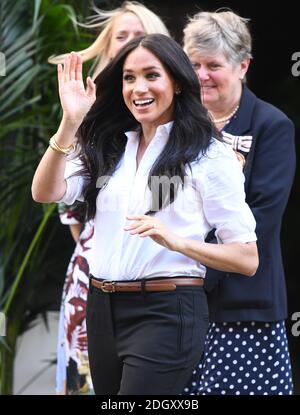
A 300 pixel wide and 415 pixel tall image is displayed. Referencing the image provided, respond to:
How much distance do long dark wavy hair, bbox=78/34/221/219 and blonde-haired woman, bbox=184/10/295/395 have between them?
0.42m

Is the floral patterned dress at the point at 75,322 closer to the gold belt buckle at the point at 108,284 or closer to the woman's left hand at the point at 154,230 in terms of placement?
the gold belt buckle at the point at 108,284

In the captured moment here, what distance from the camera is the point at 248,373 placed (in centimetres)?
327

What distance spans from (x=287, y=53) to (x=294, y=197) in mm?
676

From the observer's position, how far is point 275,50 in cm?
466

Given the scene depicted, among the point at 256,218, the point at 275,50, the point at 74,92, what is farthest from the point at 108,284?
the point at 275,50

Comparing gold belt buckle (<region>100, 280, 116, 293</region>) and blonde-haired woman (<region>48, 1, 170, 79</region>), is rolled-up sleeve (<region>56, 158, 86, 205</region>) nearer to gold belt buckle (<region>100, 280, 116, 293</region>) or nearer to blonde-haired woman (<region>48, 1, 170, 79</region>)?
gold belt buckle (<region>100, 280, 116, 293</region>)

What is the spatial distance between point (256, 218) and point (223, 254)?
0.55 metres

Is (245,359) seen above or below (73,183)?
below

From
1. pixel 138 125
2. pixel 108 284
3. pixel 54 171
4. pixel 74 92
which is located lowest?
pixel 108 284

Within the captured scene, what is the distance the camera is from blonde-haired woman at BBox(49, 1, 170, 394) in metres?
3.77

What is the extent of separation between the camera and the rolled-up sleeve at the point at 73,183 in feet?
9.02

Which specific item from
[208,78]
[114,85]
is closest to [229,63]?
[208,78]

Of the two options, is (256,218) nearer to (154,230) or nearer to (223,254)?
(223,254)

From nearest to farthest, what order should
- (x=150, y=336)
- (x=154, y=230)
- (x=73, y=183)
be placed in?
(x=154, y=230), (x=150, y=336), (x=73, y=183)
